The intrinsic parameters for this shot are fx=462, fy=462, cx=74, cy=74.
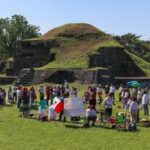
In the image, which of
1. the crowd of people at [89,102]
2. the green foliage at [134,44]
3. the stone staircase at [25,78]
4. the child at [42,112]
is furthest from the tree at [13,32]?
the child at [42,112]

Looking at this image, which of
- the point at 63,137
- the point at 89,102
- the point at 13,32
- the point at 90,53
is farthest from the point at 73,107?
the point at 13,32

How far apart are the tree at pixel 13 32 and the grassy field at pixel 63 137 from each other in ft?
194

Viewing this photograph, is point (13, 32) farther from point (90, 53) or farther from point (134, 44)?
point (90, 53)

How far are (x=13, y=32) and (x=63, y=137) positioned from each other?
64133 mm

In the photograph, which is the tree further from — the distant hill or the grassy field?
the grassy field

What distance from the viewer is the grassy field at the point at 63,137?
55.8 ft

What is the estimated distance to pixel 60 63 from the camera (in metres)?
52.0

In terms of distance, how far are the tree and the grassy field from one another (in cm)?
5905

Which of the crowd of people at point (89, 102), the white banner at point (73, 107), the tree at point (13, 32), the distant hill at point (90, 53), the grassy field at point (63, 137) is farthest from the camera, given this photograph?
the tree at point (13, 32)

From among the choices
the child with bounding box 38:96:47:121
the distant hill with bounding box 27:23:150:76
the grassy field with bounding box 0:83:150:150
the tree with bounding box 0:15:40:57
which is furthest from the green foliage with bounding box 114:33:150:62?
the grassy field with bounding box 0:83:150:150

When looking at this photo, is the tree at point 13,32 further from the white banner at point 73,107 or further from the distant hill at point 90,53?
the white banner at point 73,107

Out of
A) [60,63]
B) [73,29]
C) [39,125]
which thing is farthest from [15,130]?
[73,29]

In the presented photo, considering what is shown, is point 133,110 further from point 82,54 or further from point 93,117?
point 82,54

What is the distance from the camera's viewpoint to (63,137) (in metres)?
19.0
